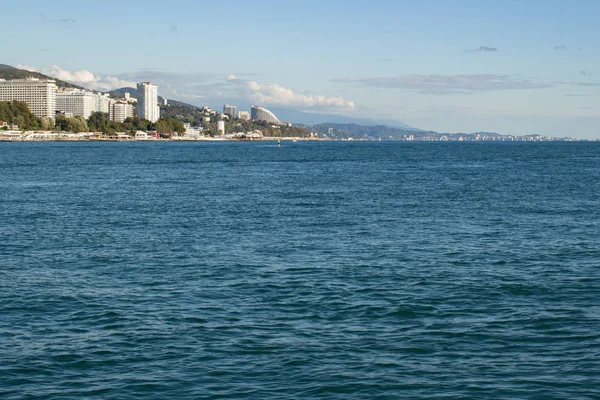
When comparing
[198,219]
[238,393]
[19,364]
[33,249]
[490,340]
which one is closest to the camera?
[238,393]

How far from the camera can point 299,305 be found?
20.1m

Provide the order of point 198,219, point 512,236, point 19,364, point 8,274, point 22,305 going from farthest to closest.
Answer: point 198,219
point 512,236
point 8,274
point 22,305
point 19,364

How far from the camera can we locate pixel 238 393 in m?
14.1

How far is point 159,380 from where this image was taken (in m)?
14.7

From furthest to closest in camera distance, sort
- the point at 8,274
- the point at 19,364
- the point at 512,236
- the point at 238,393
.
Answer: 1. the point at 512,236
2. the point at 8,274
3. the point at 19,364
4. the point at 238,393

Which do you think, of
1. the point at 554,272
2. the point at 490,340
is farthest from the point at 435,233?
the point at 490,340

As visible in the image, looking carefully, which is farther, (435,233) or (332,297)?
(435,233)

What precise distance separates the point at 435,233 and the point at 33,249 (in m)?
17.5

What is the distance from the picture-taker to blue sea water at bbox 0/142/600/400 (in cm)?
1477

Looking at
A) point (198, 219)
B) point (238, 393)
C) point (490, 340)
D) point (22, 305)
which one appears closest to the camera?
point (238, 393)

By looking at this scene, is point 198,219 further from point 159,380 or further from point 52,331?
point 159,380

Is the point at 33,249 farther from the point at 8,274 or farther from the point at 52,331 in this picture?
the point at 52,331

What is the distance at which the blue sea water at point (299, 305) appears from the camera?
1477 centimetres

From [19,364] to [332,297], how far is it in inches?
348
